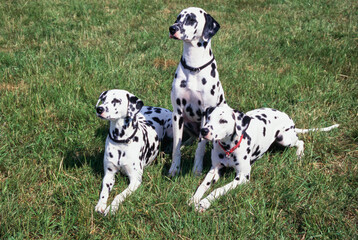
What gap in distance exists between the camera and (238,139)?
168 inches

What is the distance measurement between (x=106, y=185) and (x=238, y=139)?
66.3 inches

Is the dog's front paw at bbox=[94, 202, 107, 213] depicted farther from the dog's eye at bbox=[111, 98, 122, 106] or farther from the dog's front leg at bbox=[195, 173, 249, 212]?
the dog's eye at bbox=[111, 98, 122, 106]

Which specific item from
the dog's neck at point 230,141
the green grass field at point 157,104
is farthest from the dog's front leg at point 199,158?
the dog's neck at point 230,141

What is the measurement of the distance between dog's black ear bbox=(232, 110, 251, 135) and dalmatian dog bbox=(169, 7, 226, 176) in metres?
0.54

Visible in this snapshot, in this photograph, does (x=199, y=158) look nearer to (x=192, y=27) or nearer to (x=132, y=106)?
(x=132, y=106)

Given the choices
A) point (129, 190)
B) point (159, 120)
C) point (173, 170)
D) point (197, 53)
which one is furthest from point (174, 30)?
point (129, 190)

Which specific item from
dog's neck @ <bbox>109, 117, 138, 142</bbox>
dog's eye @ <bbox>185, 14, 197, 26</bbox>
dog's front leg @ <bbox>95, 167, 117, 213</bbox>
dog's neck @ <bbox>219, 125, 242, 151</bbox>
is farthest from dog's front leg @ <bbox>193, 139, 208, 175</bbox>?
dog's eye @ <bbox>185, 14, 197, 26</bbox>

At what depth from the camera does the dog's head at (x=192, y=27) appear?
14.0ft

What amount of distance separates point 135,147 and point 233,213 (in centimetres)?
140

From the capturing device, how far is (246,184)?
4367mm

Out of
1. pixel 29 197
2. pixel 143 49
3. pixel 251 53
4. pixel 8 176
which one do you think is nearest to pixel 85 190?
pixel 29 197

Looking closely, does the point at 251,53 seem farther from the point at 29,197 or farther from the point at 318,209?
the point at 29,197

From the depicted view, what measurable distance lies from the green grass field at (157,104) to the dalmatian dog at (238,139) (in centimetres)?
13

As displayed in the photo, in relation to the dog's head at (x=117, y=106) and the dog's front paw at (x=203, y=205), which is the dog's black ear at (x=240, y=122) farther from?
the dog's head at (x=117, y=106)
